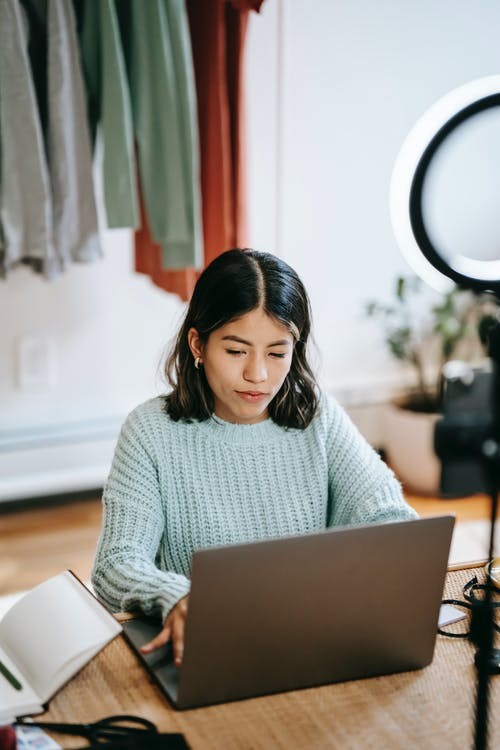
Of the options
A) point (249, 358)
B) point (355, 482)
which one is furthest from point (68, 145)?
point (355, 482)

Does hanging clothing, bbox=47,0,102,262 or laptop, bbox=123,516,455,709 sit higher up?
hanging clothing, bbox=47,0,102,262

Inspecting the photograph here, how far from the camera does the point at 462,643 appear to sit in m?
1.17

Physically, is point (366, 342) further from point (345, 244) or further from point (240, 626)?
point (240, 626)

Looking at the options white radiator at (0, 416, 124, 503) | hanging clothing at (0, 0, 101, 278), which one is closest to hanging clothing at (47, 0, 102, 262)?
hanging clothing at (0, 0, 101, 278)

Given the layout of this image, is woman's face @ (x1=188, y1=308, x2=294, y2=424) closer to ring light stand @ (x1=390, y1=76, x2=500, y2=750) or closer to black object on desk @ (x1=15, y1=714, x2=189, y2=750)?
ring light stand @ (x1=390, y1=76, x2=500, y2=750)

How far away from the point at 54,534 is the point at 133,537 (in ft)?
5.18

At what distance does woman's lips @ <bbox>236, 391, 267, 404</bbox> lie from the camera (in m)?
1.38

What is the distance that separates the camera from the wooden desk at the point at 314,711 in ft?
3.16

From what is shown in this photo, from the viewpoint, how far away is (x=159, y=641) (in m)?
1.09

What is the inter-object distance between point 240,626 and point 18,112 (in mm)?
1603

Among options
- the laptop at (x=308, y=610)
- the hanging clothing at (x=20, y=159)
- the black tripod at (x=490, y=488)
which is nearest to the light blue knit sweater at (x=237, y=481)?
the laptop at (x=308, y=610)

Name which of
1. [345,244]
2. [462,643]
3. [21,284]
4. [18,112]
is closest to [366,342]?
[345,244]

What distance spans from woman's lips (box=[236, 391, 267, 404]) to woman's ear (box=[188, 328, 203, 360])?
10 cm

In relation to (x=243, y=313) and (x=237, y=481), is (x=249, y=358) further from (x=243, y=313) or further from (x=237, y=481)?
(x=237, y=481)
